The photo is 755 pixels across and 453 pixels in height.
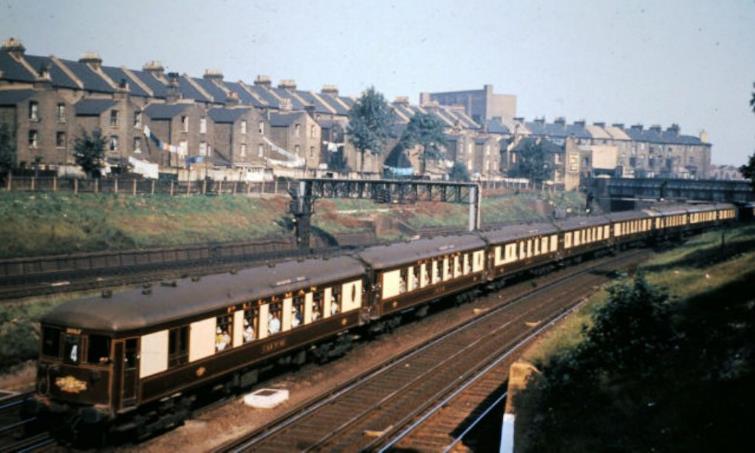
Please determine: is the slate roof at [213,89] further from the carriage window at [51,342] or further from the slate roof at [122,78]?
the carriage window at [51,342]

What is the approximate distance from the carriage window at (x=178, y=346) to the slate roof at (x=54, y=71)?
60476 mm

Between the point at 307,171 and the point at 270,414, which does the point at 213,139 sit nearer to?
the point at 307,171

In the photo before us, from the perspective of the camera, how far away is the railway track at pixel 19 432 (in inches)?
657

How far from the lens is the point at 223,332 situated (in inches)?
752

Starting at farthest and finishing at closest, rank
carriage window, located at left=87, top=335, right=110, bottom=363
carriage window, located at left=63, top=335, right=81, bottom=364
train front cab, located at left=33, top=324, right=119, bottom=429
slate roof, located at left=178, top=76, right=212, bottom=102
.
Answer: slate roof, located at left=178, top=76, right=212, bottom=102 → carriage window, located at left=63, top=335, right=81, bottom=364 → carriage window, located at left=87, top=335, right=110, bottom=363 → train front cab, located at left=33, top=324, right=119, bottom=429

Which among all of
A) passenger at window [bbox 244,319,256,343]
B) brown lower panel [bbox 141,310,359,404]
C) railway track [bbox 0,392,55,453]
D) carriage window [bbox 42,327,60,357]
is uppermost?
carriage window [bbox 42,327,60,357]

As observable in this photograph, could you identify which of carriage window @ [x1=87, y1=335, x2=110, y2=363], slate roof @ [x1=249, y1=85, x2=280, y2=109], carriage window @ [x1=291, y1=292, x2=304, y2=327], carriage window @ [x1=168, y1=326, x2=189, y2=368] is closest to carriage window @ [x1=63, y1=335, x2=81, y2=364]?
carriage window @ [x1=87, y1=335, x2=110, y2=363]

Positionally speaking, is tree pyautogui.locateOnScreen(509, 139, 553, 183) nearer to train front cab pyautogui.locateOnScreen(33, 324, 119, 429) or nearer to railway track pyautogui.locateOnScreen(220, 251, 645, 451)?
railway track pyautogui.locateOnScreen(220, 251, 645, 451)

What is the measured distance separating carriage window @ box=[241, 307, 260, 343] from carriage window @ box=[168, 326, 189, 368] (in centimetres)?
239

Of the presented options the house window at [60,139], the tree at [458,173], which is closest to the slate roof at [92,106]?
the house window at [60,139]

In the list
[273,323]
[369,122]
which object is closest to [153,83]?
[369,122]

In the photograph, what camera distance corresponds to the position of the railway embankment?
1449 centimetres

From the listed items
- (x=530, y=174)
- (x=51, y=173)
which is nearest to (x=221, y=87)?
(x=51, y=173)

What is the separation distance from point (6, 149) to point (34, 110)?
8.33m
